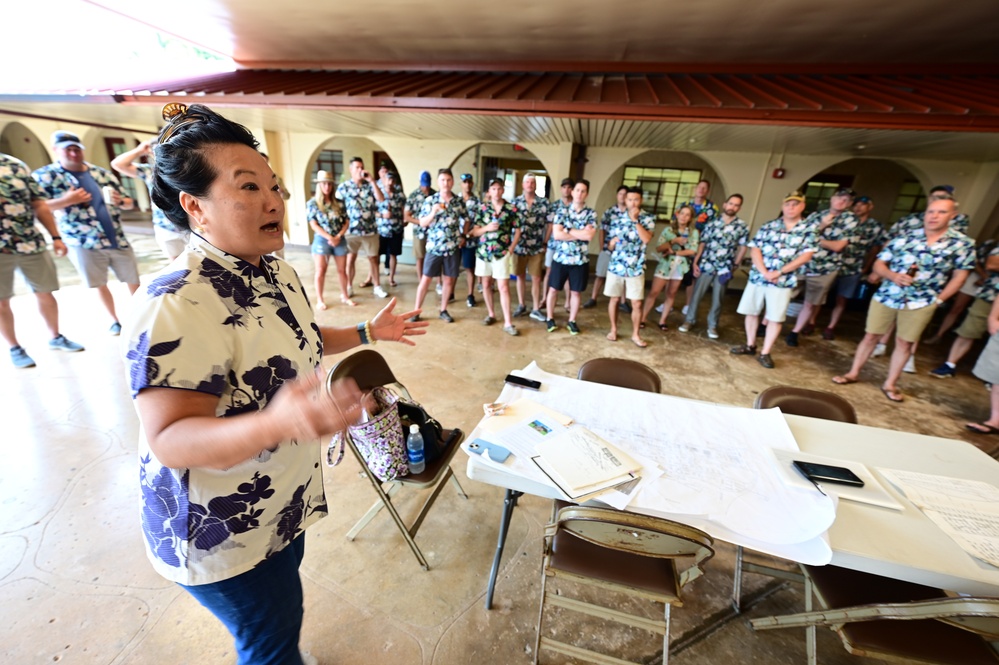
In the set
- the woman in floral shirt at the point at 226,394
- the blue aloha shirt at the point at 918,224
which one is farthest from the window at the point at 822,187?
the woman in floral shirt at the point at 226,394

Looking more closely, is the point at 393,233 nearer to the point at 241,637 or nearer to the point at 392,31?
the point at 392,31

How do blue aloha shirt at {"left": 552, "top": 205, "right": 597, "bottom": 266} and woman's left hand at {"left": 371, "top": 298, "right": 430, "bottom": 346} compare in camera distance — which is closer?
woman's left hand at {"left": 371, "top": 298, "right": 430, "bottom": 346}

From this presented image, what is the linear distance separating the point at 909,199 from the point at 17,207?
14.8 meters

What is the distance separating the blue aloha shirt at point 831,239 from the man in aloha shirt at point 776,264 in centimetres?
78

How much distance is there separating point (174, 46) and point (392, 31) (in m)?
4.43

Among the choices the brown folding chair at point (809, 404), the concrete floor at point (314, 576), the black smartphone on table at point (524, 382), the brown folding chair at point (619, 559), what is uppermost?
the black smartphone on table at point (524, 382)

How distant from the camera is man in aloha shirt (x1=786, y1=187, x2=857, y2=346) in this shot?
14.6 ft

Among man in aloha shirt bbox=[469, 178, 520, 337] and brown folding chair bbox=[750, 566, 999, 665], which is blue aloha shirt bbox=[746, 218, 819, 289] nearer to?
man in aloha shirt bbox=[469, 178, 520, 337]

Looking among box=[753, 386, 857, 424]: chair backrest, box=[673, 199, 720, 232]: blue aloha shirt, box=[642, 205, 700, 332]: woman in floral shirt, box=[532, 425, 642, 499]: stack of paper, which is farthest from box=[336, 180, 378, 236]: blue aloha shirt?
box=[753, 386, 857, 424]: chair backrest

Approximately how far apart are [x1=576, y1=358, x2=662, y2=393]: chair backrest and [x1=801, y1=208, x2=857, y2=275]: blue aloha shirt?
3.98m

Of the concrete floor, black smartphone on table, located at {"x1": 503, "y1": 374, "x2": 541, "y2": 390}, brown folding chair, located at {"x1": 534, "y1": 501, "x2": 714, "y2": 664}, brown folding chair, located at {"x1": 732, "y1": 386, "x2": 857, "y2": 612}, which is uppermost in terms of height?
black smartphone on table, located at {"x1": 503, "y1": 374, "x2": 541, "y2": 390}

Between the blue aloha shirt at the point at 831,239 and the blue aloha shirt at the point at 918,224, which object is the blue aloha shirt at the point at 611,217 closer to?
the blue aloha shirt at the point at 831,239

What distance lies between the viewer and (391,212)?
5.95 m

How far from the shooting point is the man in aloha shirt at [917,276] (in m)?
3.26
